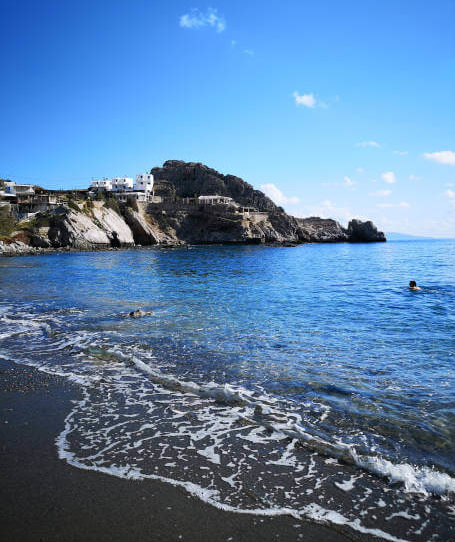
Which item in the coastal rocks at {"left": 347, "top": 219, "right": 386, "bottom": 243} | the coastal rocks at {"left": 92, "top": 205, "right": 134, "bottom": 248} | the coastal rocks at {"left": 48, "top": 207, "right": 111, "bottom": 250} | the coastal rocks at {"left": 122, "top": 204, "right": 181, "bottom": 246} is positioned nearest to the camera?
the coastal rocks at {"left": 48, "top": 207, "right": 111, "bottom": 250}

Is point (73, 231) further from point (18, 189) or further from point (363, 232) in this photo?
point (363, 232)

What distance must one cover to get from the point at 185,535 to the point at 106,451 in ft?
8.43

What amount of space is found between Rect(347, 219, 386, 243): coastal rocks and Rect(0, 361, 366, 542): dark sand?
18516 cm

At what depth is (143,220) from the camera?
117m

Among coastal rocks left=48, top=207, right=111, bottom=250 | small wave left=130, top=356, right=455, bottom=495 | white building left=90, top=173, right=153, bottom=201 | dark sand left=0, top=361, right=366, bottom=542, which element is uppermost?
white building left=90, top=173, right=153, bottom=201

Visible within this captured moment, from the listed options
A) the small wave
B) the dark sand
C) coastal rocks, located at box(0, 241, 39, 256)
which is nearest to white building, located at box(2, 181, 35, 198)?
coastal rocks, located at box(0, 241, 39, 256)

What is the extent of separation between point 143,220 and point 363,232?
11307 centimetres

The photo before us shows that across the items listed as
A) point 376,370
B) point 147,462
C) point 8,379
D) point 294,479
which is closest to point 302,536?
point 294,479

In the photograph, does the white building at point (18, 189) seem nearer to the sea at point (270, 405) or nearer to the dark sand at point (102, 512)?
the sea at point (270, 405)

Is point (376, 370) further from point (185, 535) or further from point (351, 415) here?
point (185, 535)

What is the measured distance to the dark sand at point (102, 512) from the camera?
4457 mm

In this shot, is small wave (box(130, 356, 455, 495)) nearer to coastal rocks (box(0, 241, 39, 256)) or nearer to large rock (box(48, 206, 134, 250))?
coastal rocks (box(0, 241, 39, 256))

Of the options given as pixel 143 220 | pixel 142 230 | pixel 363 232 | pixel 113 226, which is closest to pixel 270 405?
pixel 113 226

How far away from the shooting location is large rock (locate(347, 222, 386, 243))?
17638cm
